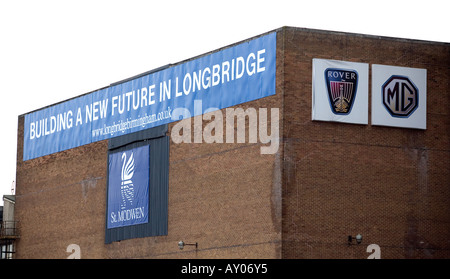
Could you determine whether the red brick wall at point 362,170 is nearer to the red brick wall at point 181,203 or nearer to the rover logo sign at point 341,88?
the rover logo sign at point 341,88

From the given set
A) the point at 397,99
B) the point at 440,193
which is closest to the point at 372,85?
the point at 397,99

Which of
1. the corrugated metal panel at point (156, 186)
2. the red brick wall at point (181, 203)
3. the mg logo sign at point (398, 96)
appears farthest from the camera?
the corrugated metal panel at point (156, 186)

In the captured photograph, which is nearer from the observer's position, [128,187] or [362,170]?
[362,170]

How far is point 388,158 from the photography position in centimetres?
5434

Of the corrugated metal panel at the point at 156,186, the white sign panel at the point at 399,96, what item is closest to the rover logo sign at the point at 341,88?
the white sign panel at the point at 399,96

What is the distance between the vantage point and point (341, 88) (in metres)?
53.7

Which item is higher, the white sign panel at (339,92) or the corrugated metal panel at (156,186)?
the white sign panel at (339,92)

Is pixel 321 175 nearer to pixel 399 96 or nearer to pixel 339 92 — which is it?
pixel 339 92

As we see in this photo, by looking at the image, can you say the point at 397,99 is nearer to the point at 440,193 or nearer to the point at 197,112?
the point at 440,193

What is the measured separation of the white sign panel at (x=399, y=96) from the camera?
179 feet

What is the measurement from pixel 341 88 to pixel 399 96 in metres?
2.98

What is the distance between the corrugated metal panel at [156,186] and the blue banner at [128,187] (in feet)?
1.06

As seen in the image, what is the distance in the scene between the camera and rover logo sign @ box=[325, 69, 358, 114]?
53.6m

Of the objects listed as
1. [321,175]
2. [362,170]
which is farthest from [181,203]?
[362,170]
